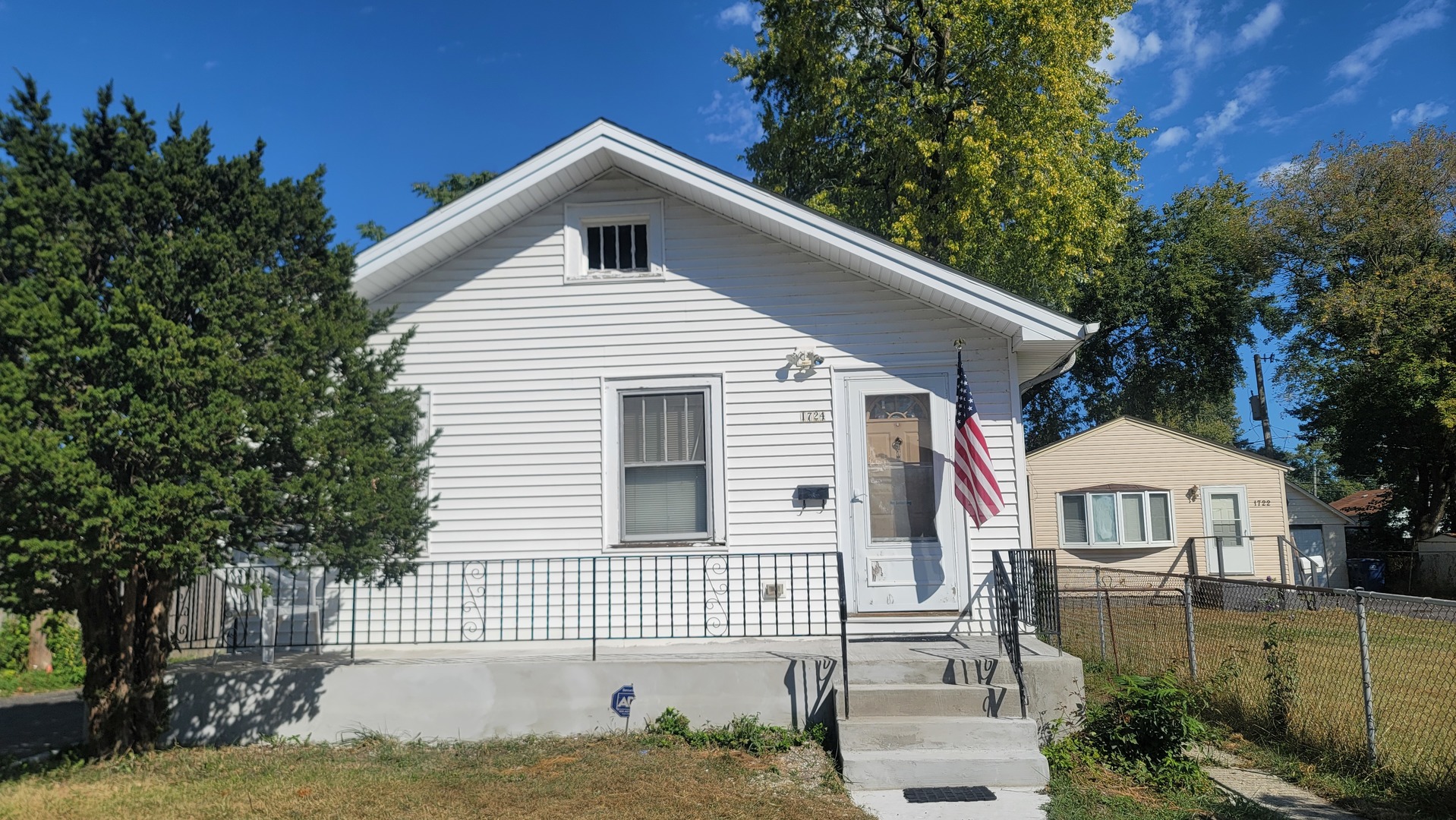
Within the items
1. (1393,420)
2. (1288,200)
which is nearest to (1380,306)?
(1393,420)

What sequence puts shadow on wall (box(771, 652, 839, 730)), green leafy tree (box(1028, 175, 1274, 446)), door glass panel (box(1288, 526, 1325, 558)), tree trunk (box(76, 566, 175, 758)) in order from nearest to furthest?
tree trunk (box(76, 566, 175, 758)) < shadow on wall (box(771, 652, 839, 730)) < door glass panel (box(1288, 526, 1325, 558)) < green leafy tree (box(1028, 175, 1274, 446))

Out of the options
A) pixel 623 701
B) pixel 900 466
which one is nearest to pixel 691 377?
pixel 900 466

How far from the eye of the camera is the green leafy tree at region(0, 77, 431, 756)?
5.52 metres

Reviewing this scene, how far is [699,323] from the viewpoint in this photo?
905 centimetres

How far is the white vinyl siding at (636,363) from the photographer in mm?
8805

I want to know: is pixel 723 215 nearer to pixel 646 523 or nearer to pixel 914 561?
pixel 646 523

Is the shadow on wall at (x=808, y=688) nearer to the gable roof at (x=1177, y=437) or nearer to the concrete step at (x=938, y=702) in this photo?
the concrete step at (x=938, y=702)

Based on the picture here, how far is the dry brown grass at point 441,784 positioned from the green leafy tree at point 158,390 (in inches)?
31.6

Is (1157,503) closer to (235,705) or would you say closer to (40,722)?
(235,705)

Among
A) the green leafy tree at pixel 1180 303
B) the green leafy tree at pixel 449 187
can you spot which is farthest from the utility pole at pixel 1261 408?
the green leafy tree at pixel 449 187

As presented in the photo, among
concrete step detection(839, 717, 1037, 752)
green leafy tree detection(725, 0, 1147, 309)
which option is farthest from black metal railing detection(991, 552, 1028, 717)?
green leafy tree detection(725, 0, 1147, 309)

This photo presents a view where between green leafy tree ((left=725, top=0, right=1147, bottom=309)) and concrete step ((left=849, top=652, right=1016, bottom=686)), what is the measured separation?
41.8 feet

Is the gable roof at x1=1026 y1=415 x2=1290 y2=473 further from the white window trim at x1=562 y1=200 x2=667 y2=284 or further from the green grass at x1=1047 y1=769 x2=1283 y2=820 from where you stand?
the green grass at x1=1047 y1=769 x2=1283 y2=820

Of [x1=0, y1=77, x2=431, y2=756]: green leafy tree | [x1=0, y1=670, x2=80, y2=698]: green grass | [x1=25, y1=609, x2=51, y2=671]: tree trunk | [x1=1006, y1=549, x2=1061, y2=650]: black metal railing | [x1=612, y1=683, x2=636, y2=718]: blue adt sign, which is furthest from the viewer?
[x1=25, y1=609, x2=51, y2=671]: tree trunk
